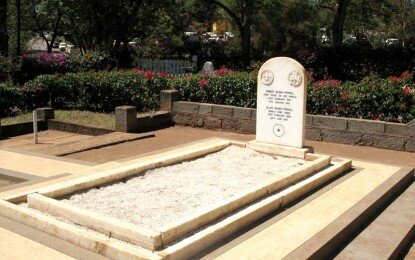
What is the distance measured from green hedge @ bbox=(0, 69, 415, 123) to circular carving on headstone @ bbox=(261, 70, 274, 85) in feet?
10.7

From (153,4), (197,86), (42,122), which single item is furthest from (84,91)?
(153,4)

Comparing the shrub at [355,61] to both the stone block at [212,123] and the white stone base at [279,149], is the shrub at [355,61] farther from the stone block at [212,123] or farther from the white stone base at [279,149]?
the white stone base at [279,149]

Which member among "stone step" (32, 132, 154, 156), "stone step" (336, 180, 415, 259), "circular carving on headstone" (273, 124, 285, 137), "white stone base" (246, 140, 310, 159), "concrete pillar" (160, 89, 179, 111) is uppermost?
"concrete pillar" (160, 89, 179, 111)

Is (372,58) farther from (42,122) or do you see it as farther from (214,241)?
(214,241)

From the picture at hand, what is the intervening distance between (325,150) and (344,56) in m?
11.1

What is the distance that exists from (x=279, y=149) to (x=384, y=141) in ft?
9.89

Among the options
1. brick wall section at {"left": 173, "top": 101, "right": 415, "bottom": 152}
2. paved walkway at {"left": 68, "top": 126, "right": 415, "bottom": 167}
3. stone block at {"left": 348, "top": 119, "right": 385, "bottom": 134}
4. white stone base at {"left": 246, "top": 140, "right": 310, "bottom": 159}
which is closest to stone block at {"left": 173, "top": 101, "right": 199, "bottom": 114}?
brick wall section at {"left": 173, "top": 101, "right": 415, "bottom": 152}

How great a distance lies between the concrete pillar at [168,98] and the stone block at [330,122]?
149 inches

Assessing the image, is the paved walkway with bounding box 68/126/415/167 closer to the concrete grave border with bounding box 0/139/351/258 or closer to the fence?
Answer: the concrete grave border with bounding box 0/139/351/258

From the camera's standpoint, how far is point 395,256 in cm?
506

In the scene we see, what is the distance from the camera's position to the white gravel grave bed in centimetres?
520

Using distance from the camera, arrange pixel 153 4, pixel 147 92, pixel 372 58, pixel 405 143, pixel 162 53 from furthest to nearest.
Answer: pixel 162 53 → pixel 153 4 → pixel 372 58 → pixel 147 92 → pixel 405 143

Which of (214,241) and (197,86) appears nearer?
(214,241)

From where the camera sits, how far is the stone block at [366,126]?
390 inches
